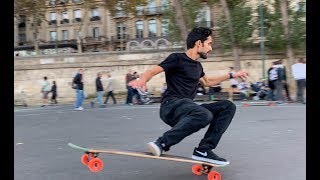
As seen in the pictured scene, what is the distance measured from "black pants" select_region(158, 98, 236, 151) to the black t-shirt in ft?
0.37

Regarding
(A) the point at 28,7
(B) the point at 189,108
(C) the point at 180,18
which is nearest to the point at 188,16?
(C) the point at 180,18

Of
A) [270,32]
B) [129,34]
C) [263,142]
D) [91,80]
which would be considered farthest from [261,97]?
[129,34]

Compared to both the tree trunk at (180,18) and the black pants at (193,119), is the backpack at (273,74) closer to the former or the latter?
the black pants at (193,119)

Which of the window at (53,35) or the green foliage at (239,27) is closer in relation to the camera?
the green foliage at (239,27)

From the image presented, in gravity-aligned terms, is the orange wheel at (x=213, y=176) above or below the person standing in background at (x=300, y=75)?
below

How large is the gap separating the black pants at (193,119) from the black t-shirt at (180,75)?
0.11 m

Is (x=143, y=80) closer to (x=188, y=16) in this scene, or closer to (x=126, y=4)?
(x=188, y=16)

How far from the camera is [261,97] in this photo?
70.5 ft

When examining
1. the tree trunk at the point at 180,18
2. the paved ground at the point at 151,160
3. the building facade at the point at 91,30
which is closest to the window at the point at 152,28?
the building facade at the point at 91,30

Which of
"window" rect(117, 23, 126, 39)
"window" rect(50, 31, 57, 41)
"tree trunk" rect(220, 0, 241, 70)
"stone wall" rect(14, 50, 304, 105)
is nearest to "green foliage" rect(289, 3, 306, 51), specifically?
"stone wall" rect(14, 50, 304, 105)

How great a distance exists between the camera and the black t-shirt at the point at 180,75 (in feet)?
17.0

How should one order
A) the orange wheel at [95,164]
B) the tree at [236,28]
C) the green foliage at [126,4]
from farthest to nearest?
1. the green foliage at [126,4]
2. the tree at [236,28]
3. the orange wheel at [95,164]

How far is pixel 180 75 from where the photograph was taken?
207 inches

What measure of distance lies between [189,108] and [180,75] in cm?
41
